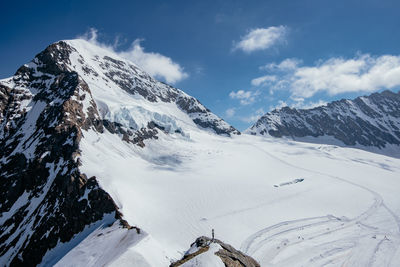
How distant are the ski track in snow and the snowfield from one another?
127mm

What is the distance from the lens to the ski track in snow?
26.9m

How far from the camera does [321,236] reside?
3300cm

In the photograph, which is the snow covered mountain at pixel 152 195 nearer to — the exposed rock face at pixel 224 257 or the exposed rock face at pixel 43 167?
the exposed rock face at pixel 224 257

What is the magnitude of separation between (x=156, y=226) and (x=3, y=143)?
5810cm

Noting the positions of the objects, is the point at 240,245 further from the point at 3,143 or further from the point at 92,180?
the point at 3,143

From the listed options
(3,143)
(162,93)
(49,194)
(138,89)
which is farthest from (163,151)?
(162,93)

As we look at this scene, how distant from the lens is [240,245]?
3170 cm

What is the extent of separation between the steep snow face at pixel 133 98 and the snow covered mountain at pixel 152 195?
1529 mm

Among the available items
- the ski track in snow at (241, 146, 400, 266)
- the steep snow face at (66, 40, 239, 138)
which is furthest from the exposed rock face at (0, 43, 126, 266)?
the ski track in snow at (241, 146, 400, 266)

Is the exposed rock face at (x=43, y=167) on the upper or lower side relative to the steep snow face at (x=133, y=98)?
lower

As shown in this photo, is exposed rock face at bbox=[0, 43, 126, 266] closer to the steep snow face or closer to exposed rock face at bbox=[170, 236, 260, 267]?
the steep snow face

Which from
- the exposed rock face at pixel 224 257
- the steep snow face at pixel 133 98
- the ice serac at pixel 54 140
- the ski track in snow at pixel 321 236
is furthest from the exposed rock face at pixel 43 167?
the ski track in snow at pixel 321 236

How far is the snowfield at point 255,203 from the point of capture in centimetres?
2961

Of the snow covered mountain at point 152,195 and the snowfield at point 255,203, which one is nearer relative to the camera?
the snow covered mountain at point 152,195
